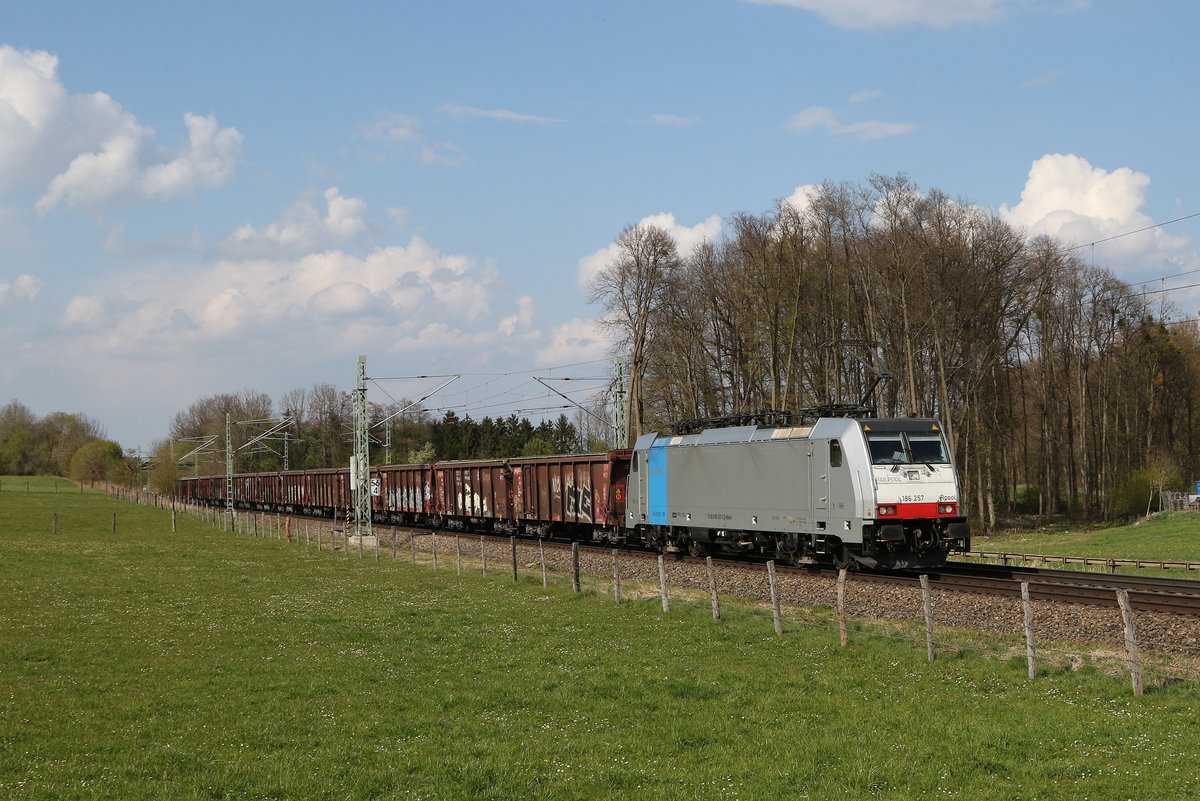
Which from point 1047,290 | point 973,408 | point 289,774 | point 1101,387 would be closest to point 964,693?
point 289,774

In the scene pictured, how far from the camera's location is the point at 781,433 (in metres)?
25.5

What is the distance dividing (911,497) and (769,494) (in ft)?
12.9

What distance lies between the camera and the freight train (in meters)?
22.8

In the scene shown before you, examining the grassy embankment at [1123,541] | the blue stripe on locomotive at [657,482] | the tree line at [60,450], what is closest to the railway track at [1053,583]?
the blue stripe on locomotive at [657,482]

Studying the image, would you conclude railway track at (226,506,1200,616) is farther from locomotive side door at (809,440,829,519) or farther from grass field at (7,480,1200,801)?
grass field at (7,480,1200,801)

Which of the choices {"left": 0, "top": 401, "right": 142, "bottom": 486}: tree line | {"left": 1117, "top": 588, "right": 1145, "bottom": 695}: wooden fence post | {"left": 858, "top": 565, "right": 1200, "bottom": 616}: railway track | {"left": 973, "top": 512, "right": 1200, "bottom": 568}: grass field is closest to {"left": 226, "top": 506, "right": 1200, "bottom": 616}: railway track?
{"left": 858, "top": 565, "right": 1200, "bottom": 616}: railway track

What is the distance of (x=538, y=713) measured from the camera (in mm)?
12312

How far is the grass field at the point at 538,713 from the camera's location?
9.48 meters

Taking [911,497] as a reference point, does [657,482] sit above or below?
above

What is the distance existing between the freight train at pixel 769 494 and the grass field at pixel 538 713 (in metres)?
5.37

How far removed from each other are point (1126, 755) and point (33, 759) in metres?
10.4

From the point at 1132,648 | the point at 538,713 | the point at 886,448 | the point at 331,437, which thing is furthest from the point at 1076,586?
the point at 331,437

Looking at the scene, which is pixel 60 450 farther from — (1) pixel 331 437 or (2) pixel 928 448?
(2) pixel 928 448

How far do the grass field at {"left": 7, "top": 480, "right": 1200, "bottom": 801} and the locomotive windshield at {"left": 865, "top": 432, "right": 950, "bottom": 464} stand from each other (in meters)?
6.04
